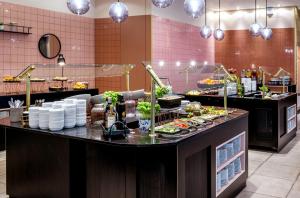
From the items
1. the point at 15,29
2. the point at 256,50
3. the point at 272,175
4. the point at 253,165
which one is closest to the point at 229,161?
the point at 272,175

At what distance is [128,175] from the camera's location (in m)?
2.90

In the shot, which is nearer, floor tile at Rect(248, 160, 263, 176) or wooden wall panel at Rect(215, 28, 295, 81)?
floor tile at Rect(248, 160, 263, 176)

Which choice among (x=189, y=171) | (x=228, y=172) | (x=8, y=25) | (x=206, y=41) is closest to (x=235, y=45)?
(x=206, y=41)

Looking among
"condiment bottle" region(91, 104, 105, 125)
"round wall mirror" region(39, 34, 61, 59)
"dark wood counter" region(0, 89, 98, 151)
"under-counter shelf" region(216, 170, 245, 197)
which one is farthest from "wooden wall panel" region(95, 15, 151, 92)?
"condiment bottle" region(91, 104, 105, 125)

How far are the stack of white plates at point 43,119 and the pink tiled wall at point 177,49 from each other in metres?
3.55

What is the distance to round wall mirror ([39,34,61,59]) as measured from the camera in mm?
8086

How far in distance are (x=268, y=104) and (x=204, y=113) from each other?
253cm

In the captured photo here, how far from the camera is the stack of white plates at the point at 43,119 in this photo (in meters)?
3.44

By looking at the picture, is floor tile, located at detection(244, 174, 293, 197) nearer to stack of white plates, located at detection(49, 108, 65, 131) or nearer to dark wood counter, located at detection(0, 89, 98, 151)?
stack of white plates, located at detection(49, 108, 65, 131)

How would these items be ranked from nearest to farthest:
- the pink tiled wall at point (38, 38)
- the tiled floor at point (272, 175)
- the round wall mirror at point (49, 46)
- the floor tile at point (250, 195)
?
the floor tile at point (250, 195) → the tiled floor at point (272, 175) → the pink tiled wall at point (38, 38) → the round wall mirror at point (49, 46)

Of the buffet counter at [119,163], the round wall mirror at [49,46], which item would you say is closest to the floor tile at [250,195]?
the buffet counter at [119,163]

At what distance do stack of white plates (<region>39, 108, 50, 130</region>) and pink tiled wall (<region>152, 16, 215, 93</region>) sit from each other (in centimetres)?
355

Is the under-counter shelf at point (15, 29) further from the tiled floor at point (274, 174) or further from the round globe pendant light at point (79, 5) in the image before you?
the tiled floor at point (274, 174)

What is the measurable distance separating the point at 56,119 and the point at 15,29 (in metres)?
4.70
